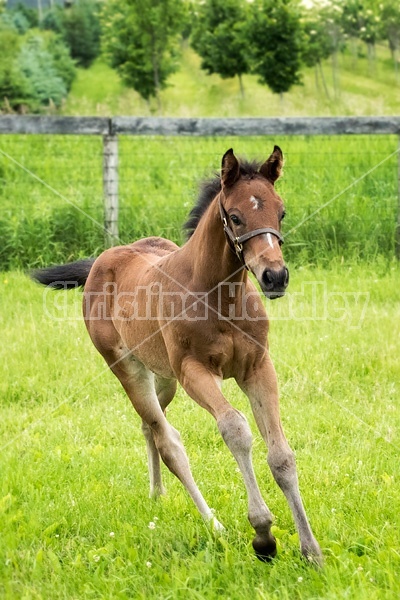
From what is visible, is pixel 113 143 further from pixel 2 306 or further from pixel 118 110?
pixel 118 110

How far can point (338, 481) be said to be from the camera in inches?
169

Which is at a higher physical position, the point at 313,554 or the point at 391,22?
the point at 391,22

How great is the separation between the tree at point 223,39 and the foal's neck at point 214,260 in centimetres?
3414

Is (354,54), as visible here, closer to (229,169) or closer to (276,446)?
(229,169)

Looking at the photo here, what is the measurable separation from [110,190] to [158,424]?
5.75m

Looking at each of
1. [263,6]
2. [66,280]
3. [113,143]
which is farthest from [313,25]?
[66,280]

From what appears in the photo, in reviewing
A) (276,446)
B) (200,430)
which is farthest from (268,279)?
(200,430)

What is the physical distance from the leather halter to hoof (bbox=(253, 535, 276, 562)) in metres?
1.17

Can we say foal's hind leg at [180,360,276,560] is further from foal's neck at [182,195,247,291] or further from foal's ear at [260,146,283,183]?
foal's ear at [260,146,283,183]

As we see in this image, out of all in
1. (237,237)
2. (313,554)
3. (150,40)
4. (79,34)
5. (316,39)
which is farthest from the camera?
(79,34)

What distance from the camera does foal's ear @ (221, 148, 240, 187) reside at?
3510 millimetres

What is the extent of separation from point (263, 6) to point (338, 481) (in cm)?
3433

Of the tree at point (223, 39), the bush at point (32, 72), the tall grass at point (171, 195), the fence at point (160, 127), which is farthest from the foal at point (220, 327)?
the tree at point (223, 39)

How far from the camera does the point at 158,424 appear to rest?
4.38 metres
